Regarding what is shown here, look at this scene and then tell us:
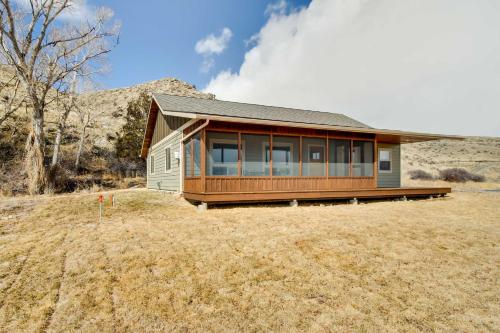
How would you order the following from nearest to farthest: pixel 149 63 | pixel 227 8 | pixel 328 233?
pixel 328 233, pixel 227 8, pixel 149 63

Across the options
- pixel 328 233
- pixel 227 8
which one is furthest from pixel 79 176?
pixel 328 233

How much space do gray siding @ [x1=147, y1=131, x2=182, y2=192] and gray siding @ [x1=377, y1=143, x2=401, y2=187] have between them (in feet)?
39.8

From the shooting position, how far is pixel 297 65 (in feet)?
107

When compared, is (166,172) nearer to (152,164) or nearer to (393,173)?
(152,164)

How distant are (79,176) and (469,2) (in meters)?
31.9

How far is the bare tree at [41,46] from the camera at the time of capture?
580 inches

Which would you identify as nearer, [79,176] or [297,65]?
[79,176]

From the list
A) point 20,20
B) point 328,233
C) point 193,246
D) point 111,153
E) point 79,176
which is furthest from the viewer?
point 111,153

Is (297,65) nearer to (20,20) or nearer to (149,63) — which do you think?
(149,63)

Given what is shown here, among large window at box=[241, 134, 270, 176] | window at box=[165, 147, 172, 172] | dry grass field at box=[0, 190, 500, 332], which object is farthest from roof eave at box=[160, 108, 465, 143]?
window at box=[165, 147, 172, 172]

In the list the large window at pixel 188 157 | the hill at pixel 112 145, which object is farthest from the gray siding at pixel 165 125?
the hill at pixel 112 145

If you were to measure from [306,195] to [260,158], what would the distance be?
2.71m

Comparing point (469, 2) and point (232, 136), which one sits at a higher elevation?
point (469, 2)

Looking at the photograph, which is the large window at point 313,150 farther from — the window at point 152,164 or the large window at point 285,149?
the window at point 152,164
